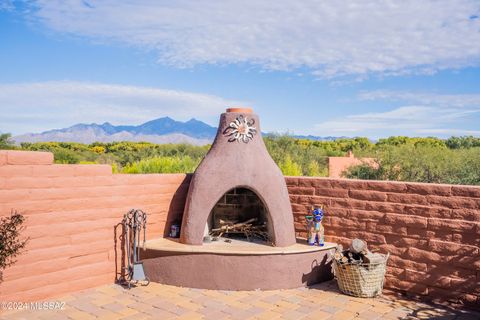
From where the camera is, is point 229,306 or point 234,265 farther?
point 234,265

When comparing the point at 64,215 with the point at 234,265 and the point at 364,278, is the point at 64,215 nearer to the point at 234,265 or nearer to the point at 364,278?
the point at 234,265

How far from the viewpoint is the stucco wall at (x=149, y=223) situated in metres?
5.24

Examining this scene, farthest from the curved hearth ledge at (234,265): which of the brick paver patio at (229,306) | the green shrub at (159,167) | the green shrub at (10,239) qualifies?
the green shrub at (159,167)

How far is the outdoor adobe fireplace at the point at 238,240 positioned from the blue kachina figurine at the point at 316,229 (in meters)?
0.16

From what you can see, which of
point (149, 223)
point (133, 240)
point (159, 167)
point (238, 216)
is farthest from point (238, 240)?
point (159, 167)

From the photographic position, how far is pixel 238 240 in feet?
22.0

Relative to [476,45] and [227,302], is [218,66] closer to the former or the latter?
[476,45]

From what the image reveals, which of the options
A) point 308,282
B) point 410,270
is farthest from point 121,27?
point 410,270

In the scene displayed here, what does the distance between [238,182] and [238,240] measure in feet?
3.48

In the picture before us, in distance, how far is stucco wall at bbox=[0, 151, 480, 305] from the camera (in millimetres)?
5242

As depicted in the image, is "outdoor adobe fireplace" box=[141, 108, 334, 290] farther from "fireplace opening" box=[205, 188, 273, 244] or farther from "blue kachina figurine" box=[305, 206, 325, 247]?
"blue kachina figurine" box=[305, 206, 325, 247]

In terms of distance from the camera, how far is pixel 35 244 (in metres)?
5.36

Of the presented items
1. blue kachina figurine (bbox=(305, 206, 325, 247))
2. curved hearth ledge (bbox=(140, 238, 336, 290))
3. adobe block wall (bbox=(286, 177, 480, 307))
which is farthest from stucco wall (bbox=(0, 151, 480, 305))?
curved hearth ledge (bbox=(140, 238, 336, 290))

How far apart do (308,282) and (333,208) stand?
1.22 meters
